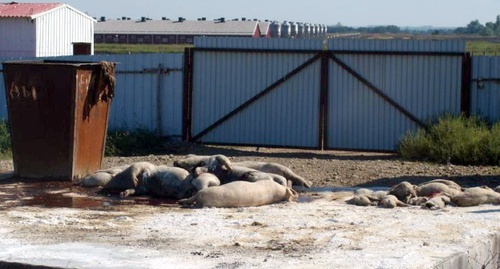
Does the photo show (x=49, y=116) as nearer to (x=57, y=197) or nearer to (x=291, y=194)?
(x=57, y=197)

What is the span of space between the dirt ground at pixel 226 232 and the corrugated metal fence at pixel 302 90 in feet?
19.4

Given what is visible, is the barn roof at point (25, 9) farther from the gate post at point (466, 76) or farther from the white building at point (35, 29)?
the gate post at point (466, 76)

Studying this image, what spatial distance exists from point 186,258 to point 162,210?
3.02 metres

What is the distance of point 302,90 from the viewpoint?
67.5ft

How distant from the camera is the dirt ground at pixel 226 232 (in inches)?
366

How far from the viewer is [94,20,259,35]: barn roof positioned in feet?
245

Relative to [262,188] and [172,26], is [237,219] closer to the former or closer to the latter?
[262,188]

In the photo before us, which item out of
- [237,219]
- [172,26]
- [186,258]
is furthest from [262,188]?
[172,26]

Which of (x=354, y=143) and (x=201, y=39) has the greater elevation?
(x=201, y=39)

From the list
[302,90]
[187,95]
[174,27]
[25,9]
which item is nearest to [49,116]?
[187,95]

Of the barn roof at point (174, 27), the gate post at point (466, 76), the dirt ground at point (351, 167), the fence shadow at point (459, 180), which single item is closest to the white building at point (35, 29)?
the dirt ground at point (351, 167)

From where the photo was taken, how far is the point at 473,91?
19.9m

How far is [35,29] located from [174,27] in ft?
133

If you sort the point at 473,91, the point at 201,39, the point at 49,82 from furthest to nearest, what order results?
the point at 201,39, the point at 473,91, the point at 49,82
